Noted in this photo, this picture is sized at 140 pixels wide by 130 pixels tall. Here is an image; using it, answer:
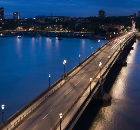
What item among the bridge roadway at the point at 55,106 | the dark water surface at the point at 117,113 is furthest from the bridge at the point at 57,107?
the dark water surface at the point at 117,113

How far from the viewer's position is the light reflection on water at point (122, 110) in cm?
912

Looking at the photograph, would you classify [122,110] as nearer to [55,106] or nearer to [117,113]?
[117,113]

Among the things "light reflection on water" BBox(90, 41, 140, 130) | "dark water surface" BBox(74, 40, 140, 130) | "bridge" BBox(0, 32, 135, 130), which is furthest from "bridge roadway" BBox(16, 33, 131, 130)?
Result: "light reflection on water" BBox(90, 41, 140, 130)

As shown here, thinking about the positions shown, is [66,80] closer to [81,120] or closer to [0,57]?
[81,120]

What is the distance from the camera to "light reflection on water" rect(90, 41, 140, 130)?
9125 millimetres

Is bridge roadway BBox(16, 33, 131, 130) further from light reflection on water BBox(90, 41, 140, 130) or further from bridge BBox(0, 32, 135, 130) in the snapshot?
light reflection on water BBox(90, 41, 140, 130)

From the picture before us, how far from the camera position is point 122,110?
1049cm

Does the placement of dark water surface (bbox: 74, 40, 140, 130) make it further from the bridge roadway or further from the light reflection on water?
the bridge roadway

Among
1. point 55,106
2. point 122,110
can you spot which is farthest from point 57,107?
point 122,110

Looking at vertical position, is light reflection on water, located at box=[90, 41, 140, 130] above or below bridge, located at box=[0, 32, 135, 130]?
below

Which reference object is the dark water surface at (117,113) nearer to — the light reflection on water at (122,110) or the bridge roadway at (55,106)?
the light reflection on water at (122,110)

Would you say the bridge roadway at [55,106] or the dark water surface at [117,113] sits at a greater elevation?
the bridge roadway at [55,106]

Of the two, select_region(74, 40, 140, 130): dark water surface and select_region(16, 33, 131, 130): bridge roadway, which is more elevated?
select_region(16, 33, 131, 130): bridge roadway

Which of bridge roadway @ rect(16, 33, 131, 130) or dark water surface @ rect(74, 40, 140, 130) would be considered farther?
dark water surface @ rect(74, 40, 140, 130)
